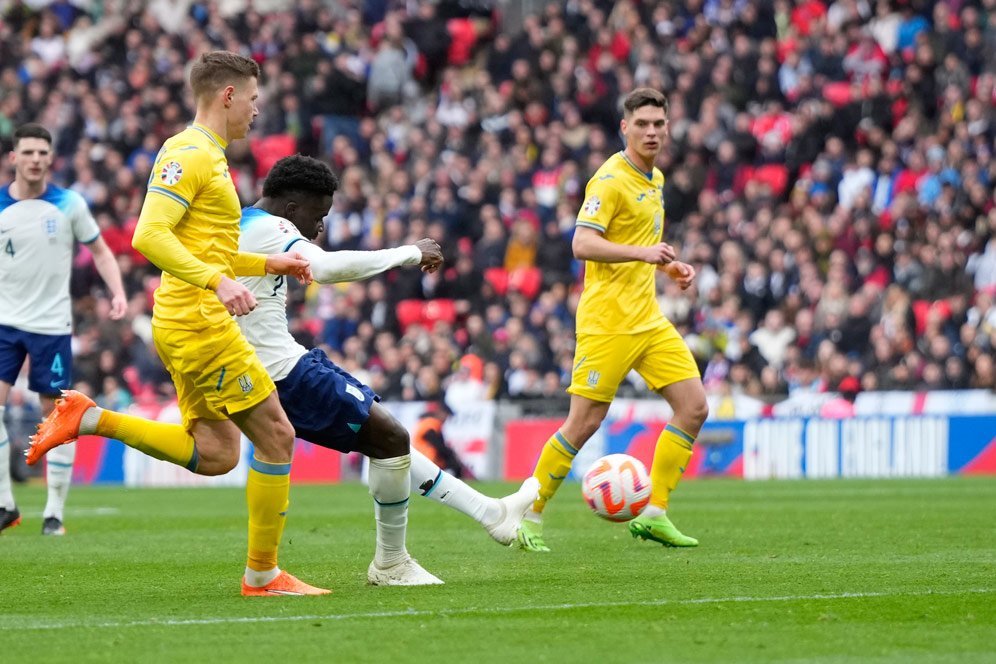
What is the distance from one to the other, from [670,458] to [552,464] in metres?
0.82

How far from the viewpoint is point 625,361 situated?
10570 millimetres

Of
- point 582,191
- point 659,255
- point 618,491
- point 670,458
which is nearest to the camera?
point 659,255

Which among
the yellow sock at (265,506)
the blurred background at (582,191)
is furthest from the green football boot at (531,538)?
the blurred background at (582,191)

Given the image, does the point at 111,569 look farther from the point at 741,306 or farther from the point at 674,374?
the point at 741,306

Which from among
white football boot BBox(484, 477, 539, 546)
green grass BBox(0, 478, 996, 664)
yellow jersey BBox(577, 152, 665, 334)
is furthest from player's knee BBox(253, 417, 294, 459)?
yellow jersey BBox(577, 152, 665, 334)

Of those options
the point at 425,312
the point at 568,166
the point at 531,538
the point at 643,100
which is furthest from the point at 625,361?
the point at 425,312

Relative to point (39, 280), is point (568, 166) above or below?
above

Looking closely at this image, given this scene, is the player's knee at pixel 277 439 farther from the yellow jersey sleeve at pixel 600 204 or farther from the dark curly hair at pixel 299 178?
the yellow jersey sleeve at pixel 600 204

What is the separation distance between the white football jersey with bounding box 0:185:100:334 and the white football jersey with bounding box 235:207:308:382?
4164 mm

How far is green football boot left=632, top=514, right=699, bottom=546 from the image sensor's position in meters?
10.3

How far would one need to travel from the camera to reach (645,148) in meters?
10.7

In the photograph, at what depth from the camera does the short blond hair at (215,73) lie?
7676mm

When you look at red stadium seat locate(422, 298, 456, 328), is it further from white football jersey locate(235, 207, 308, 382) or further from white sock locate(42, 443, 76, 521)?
white football jersey locate(235, 207, 308, 382)

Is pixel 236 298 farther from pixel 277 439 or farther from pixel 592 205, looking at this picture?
pixel 592 205
